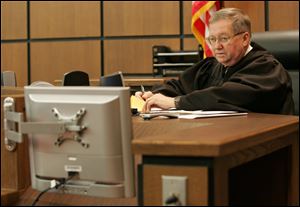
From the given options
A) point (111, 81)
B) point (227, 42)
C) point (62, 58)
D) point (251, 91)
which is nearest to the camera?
point (111, 81)

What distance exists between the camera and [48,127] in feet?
3.83

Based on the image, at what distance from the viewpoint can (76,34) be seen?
557 cm

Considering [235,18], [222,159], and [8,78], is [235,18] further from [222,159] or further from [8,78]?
[222,159]

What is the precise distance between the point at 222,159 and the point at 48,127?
0.38m

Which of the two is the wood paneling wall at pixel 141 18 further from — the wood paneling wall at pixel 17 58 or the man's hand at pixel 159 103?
the man's hand at pixel 159 103

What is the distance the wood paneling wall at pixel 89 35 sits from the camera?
17.3 feet

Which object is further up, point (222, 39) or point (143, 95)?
point (222, 39)

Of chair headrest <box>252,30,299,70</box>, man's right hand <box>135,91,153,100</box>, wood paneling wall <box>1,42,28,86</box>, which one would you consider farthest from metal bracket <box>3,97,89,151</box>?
wood paneling wall <box>1,42,28,86</box>

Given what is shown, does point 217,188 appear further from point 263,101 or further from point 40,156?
point 263,101

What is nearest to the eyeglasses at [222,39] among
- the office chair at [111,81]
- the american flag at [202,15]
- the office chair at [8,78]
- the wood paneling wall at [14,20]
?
the office chair at [8,78]

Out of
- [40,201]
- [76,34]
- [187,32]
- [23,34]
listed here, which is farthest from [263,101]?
[23,34]

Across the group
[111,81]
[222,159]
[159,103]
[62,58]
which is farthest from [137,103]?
[62,58]

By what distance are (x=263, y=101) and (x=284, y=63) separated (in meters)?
0.84

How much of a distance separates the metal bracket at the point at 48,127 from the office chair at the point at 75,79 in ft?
0.69
